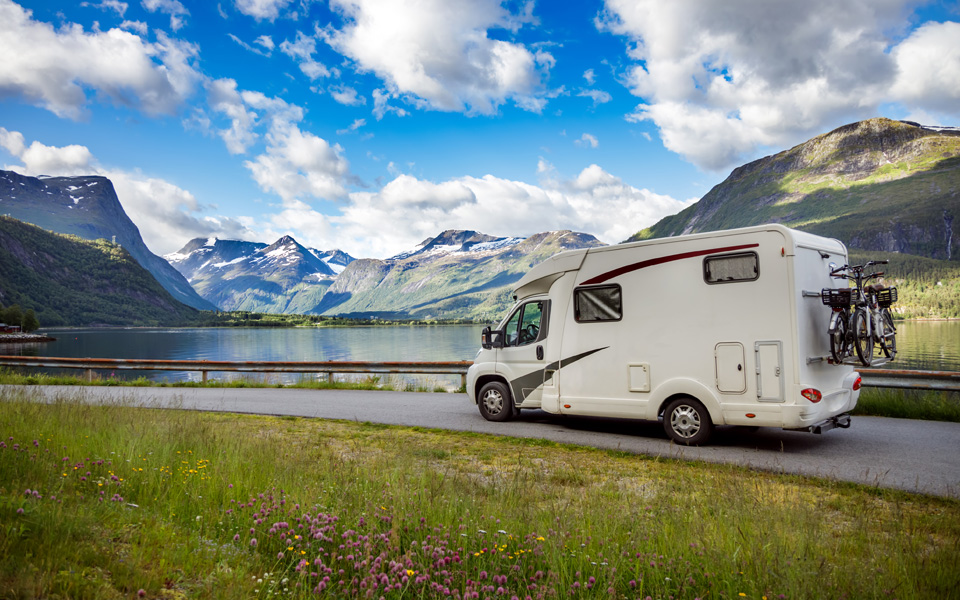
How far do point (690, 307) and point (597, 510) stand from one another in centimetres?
500

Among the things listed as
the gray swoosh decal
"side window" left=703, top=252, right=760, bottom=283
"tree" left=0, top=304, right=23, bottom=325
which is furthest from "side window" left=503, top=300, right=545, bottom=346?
"tree" left=0, top=304, right=23, bottom=325

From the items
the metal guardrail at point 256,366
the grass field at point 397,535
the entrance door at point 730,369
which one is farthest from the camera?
the metal guardrail at point 256,366

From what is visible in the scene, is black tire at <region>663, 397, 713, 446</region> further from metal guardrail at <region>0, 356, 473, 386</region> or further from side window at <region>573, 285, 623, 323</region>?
metal guardrail at <region>0, 356, 473, 386</region>

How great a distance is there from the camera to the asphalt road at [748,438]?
7.00m

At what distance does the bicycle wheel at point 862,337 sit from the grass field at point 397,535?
8.47 ft

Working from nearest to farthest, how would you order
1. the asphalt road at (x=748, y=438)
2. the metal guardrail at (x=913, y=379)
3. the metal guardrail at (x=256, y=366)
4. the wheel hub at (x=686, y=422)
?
the asphalt road at (x=748, y=438)
the wheel hub at (x=686, y=422)
the metal guardrail at (x=913, y=379)
the metal guardrail at (x=256, y=366)

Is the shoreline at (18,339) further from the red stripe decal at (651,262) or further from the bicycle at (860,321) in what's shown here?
the bicycle at (860,321)

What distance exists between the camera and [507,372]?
11016 mm

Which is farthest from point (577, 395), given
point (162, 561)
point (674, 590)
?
point (162, 561)

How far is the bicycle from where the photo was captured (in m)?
8.07

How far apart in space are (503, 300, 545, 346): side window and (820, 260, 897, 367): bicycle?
4.56 meters

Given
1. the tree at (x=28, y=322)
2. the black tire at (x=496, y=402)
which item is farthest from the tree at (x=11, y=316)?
the black tire at (x=496, y=402)

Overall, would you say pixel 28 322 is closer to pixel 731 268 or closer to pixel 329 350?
pixel 329 350

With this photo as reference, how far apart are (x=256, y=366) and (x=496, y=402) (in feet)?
42.7
